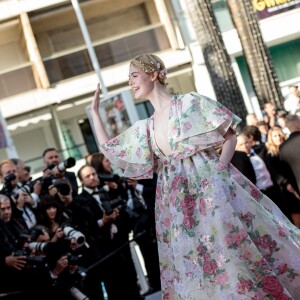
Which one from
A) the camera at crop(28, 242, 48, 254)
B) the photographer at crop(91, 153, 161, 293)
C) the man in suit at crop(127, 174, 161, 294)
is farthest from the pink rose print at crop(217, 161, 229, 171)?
the man in suit at crop(127, 174, 161, 294)

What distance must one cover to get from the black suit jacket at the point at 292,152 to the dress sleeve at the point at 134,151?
320cm

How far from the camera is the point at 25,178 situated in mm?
8930

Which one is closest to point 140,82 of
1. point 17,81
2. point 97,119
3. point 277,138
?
point 97,119

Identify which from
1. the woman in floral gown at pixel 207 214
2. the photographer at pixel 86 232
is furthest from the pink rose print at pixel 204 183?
the photographer at pixel 86 232

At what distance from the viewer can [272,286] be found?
5.00 meters

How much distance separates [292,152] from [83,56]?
17.6 meters

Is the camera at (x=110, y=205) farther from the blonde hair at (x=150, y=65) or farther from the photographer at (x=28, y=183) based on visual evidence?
the blonde hair at (x=150, y=65)

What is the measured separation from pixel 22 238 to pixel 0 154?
742 inches

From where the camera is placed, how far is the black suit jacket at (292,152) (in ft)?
28.2

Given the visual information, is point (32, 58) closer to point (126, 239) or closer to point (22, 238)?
point (126, 239)

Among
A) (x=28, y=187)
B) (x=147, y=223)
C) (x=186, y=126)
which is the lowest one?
(x=147, y=223)

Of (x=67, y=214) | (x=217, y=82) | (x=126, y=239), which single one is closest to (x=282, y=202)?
(x=126, y=239)

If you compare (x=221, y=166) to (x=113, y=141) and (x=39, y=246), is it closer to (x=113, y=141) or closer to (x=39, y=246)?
(x=113, y=141)

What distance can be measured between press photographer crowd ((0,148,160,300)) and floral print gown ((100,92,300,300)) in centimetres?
200
